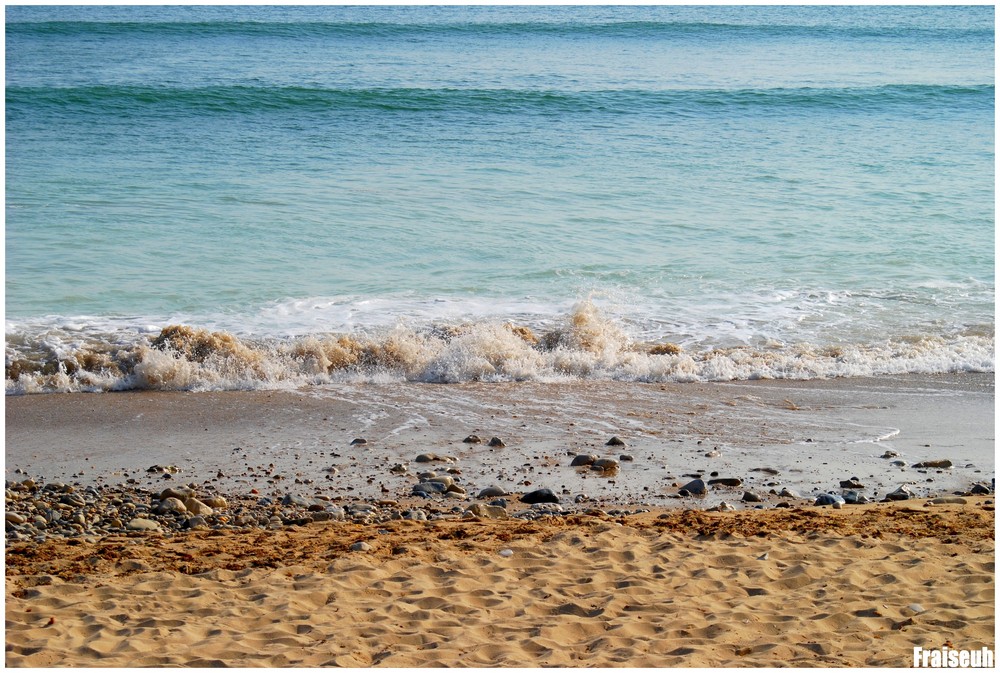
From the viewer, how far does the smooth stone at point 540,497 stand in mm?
5680

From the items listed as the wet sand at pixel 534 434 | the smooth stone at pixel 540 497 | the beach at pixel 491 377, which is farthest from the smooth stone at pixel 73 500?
the smooth stone at pixel 540 497

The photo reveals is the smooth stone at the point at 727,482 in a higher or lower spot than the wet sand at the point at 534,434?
higher

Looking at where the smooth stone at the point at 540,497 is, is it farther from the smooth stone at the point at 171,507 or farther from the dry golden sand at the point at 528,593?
the smooth stone at the point at 171,507

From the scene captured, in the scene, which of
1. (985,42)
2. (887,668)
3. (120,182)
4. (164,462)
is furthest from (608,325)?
(985,42)

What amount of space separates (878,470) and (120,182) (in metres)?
12.6

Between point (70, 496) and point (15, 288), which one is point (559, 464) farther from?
point (15, 288)

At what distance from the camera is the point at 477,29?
31.5 metres

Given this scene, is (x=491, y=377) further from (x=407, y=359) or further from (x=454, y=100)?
(x=454, y=100)

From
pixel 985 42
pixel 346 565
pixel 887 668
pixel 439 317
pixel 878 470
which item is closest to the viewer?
pixel 887 668

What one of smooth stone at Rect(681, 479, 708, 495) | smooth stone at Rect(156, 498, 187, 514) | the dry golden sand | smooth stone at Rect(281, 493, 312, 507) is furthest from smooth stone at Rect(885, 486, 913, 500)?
smooth stone at Rect(156, 498, 187, 514)

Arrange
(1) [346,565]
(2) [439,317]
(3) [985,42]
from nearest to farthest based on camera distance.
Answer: (1) [346,565] → (2) [439,317] → (3) [985,42]

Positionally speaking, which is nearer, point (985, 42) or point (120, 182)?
point (120, 182)

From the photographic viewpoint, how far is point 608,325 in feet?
31.6

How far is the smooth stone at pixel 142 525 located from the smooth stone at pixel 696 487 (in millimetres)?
3184
